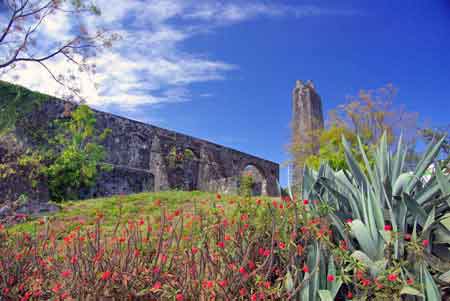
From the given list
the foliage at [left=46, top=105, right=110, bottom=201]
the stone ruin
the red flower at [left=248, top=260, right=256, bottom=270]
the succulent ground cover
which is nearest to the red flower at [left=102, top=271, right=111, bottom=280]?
the succulent ground cover

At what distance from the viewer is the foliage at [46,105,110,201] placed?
Result: 11500 mm

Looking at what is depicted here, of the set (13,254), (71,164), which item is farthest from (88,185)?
(13,254)

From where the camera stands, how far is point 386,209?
251 centimetres

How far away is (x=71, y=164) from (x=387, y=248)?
11.0m

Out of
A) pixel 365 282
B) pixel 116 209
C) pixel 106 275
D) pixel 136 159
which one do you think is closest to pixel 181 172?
pixel 136 159

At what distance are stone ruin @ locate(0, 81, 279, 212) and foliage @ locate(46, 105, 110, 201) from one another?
37 cm

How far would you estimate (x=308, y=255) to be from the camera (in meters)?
2.26

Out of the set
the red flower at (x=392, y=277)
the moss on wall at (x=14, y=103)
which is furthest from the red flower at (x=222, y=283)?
the moss on wall at (x=14, y=103)

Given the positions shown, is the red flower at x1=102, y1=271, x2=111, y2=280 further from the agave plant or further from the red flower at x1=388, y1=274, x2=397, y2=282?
the red flower at x1=388, y1=274, x2=397, y2=282

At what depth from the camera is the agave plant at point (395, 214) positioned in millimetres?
2229

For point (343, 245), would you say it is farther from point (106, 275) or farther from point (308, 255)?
point (106, 275)

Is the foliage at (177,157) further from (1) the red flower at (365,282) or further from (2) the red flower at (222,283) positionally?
(1) the red flower at (365,282)

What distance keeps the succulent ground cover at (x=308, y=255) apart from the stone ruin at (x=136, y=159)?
28.6 ft

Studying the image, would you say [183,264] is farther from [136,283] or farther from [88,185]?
[88,185]
